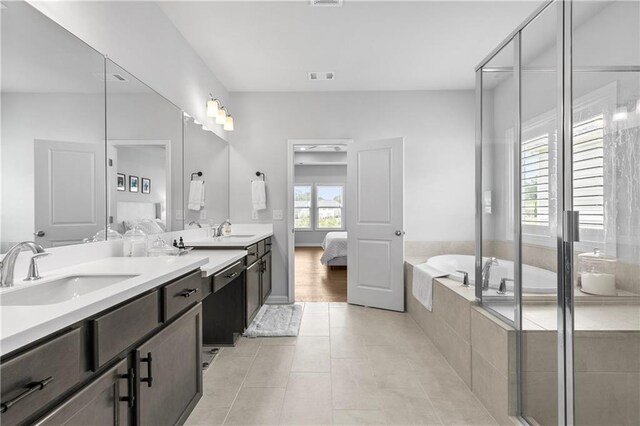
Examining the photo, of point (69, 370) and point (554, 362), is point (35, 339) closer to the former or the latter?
point (69, 370)

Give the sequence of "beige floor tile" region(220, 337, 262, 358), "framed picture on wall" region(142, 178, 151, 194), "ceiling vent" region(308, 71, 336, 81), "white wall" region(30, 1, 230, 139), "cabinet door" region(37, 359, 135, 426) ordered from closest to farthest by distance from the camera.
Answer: "cabinet door" region(37, 359, 135, 426), "white wall" region(30, 1, 230, 139), "framed picture on wall" region(142, 178, 151, 194), "beige floor tile" region(220, 337, 262, 358), "ceiling vent" region(308, 71, 336, 81)

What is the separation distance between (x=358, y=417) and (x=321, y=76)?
326 centimetres

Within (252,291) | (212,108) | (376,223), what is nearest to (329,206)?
(376,223)

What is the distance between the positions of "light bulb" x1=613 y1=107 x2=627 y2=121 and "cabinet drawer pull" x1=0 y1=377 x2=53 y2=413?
6.16 feet

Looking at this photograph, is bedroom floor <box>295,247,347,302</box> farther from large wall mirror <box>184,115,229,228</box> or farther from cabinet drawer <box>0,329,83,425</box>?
cabinet drawer <box>0,329,83,425</box>

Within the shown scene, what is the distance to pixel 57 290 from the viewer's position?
128 centimetres

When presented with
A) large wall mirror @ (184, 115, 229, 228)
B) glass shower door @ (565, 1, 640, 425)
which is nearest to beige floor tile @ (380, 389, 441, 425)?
glass shower door @ (565, 1, 640, 425)

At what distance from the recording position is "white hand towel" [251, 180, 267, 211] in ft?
13.4

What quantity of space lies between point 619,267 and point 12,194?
2.27 metres

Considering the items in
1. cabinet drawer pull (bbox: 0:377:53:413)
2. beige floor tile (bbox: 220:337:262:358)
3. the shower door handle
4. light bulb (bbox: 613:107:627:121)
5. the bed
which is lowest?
beige floor tile (bbox: 220:337:262:358)

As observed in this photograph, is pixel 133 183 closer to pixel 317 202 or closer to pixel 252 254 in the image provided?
pixel 252 254

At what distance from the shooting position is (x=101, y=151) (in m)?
1.80

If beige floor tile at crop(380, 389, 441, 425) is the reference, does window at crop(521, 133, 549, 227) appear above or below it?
above

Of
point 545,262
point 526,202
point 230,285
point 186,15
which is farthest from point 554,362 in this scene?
point 186,15
